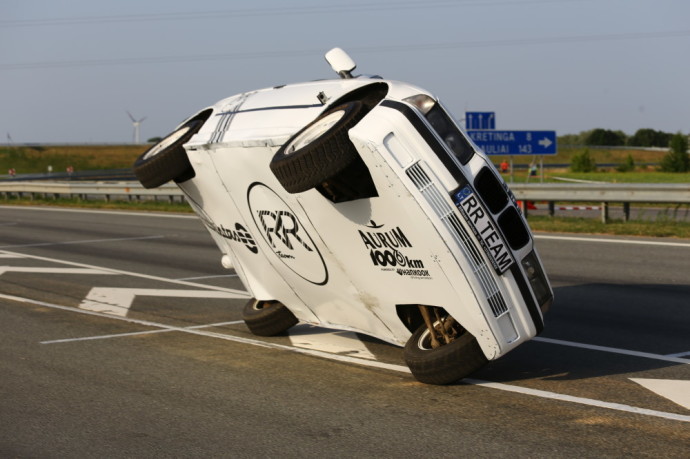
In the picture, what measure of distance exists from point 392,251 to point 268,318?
256cm

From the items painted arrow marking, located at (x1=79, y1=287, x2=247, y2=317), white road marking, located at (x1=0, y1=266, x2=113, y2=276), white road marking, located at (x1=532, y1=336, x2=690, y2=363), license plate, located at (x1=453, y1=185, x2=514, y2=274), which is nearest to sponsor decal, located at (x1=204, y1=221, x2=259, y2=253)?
license plate, located at (x1=453, y1=185, x2=514, y2=274)

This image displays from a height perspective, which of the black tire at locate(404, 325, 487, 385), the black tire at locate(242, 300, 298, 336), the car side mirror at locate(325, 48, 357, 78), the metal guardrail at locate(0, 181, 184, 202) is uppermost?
the car side mirror at locate(325, 48, 357, 78)

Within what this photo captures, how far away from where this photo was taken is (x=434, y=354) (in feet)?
21.3

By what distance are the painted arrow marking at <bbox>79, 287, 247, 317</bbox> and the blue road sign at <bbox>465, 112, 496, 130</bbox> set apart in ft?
50.3

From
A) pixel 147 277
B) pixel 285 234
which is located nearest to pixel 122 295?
pixel 147 277

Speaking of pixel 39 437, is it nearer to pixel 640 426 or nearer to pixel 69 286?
pixel 640 426

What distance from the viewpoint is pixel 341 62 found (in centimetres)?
710

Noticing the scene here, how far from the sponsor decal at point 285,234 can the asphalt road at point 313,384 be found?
0.85 meters

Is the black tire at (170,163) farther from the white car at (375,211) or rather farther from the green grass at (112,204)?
the green grass at (112,204)

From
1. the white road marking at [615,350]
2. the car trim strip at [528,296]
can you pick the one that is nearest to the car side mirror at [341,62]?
the car trim strip at [528,296]

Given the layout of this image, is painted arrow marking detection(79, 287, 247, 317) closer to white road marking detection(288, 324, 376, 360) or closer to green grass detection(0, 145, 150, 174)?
white road marking detection(288, 324, 376, 360)

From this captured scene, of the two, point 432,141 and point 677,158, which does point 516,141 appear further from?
point 677,158

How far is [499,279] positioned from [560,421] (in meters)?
1.01

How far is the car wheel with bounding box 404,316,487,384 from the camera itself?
639 cm
